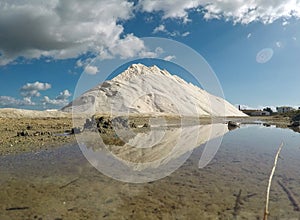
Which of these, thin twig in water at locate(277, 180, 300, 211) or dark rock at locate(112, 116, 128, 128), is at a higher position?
dark rock at locate(112, 116, 128, 128)

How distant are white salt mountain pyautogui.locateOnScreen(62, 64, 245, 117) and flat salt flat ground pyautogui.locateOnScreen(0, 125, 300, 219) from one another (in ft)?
325

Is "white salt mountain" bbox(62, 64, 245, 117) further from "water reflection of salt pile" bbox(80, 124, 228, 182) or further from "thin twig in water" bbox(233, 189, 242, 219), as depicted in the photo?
"thin twig in water" bbox(233, 189, 242, 219)

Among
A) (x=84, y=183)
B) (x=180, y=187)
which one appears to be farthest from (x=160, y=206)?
(x=84, y=183)

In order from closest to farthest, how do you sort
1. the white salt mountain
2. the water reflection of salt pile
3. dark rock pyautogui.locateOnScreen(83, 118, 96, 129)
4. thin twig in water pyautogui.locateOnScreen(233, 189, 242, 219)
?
thin twig in water pyautogui.locateOnScreen(233, 189, 242, 219) → the water reflection of salt pile → dark rock pyautogui.locateOnScreen(83, 118, 96, 129) → the white salt mountain

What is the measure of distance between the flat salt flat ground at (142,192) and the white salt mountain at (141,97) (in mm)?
99141

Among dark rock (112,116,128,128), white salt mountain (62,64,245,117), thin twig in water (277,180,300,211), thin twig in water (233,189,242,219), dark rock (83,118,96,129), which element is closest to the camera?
thin twig in water (233,189,242,219)

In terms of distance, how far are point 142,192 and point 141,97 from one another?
12736 centimetres

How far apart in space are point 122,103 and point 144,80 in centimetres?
3053

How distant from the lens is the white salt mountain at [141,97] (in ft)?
419

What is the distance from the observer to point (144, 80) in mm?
155125

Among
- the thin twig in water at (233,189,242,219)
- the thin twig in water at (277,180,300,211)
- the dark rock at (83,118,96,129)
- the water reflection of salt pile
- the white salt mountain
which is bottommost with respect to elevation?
the thin twig in water at (233,189,242,219)

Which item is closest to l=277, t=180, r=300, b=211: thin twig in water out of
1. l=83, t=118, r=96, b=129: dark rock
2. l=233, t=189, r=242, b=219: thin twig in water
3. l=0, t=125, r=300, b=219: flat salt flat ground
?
l=0, t=125, r=300, b=219: flat salt flat ground

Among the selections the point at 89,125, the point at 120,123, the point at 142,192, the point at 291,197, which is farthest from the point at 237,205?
the point at 120,123

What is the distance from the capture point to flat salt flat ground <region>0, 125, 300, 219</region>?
963 cm
